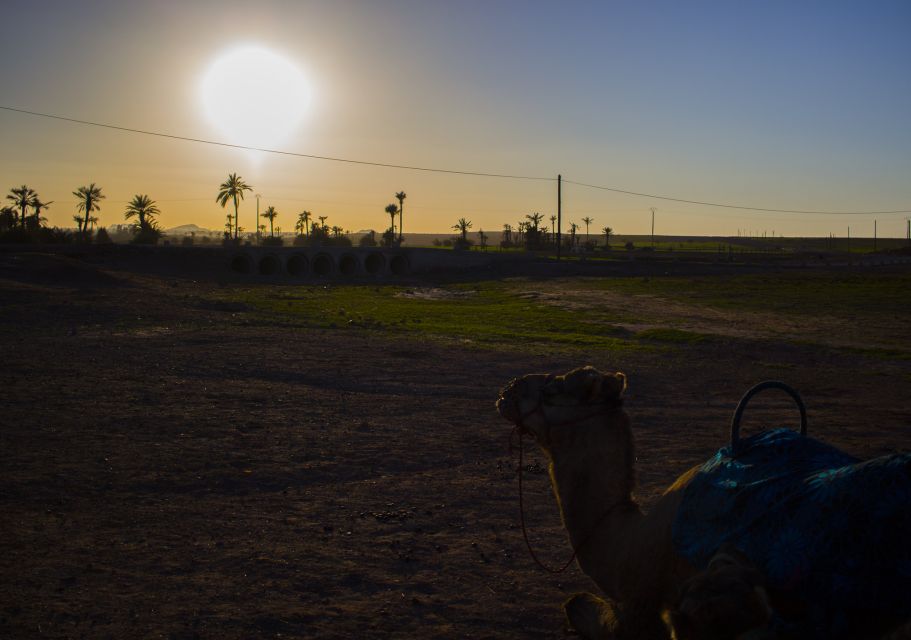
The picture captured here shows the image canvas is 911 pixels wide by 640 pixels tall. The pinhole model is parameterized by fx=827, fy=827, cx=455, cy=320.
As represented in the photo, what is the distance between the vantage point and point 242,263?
2724 inches

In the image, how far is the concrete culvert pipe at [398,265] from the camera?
266ft

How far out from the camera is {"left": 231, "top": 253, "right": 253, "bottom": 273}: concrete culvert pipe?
6825 centimetres

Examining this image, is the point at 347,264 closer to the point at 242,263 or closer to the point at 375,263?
the point at 375,263

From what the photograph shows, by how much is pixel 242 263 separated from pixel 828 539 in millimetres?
68693

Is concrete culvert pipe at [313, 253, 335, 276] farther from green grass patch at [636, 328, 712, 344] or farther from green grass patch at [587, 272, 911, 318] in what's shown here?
green grass patch at [636, 328, 712, 344]

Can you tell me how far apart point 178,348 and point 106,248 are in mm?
43401

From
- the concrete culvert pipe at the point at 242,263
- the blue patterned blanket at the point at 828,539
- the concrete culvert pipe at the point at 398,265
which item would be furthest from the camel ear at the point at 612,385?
the concrete culvert pipe at the point at 398,265

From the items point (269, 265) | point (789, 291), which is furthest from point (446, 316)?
point (269, 265)

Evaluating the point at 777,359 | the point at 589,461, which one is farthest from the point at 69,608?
the point at 777,359

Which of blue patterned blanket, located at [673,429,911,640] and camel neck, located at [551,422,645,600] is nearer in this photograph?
blue patterned blanket, located at [673,429,911,640]

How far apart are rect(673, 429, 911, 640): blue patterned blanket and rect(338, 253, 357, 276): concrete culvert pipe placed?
2990 inches

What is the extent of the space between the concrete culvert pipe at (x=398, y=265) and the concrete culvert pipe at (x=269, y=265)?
41.8 feet

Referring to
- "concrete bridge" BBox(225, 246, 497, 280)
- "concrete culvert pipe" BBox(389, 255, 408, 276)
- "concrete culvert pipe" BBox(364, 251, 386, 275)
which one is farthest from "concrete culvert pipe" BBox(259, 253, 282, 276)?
"concrete culvert pipe" BBox(389, 255, 408, 276)

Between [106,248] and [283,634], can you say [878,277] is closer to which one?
[106,248]
